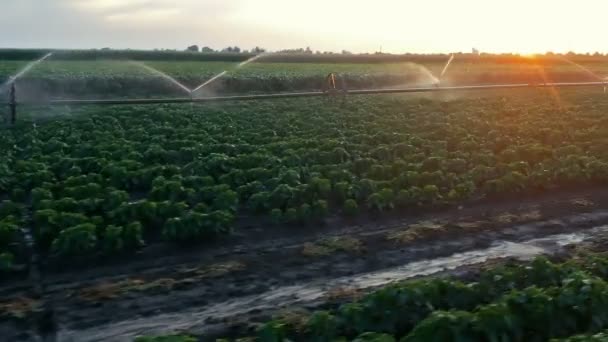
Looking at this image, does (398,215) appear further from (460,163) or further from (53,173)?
(53,173)

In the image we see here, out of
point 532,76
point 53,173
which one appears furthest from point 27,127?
point 532,76

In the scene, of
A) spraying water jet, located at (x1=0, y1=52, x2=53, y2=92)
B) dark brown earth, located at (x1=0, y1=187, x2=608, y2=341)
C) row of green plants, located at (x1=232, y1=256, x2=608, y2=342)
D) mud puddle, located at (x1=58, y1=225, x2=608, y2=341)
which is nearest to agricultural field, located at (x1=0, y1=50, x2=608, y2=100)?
spraying water jet, located at (x1=0, y1=52, x2=53, y2=92)

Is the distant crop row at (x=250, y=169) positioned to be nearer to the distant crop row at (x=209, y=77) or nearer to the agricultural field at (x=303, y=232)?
the agricultural field at (x=303, y=232)

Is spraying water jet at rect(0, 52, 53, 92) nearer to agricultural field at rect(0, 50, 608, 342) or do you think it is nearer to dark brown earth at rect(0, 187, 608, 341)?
agricultural field at rect(0, 50, 608, 342)

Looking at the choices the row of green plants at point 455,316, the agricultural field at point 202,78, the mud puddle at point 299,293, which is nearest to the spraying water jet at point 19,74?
the agricultural field at point 202,78

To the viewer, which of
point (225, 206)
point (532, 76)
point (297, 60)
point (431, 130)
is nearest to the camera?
point (225, 206)

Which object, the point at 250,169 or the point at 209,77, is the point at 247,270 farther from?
the point at 209,77
